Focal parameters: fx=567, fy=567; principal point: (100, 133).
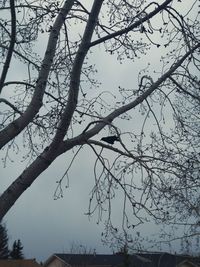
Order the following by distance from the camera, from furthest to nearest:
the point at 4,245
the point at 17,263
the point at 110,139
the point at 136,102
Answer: the point at 4,245
the point at 17,263
the point at 136,102
the point at 110,139

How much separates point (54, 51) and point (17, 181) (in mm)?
2295

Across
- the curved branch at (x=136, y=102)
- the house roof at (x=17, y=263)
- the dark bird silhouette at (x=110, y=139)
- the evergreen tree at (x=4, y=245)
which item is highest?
the evergreen tree at (x=4, y=245)

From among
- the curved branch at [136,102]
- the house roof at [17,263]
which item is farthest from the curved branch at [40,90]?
the house roof at [17,263]

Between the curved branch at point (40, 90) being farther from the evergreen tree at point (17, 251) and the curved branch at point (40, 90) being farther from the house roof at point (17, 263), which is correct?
the evergreen tree at point (17, 251)

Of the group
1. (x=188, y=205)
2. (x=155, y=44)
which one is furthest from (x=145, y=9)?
(x=188, y=205)

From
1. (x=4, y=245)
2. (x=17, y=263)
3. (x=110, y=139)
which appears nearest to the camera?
(x=110, y=139)

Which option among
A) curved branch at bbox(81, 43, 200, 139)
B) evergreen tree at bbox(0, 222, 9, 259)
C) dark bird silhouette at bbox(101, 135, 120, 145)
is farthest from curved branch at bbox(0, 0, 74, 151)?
evergreen tree at bbox(0, 222, 9, 259)

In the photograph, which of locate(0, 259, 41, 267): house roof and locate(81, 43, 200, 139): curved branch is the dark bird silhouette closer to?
locate(81, 43, 200, 139): curved branch

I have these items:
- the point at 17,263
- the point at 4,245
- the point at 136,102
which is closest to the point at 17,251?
the point at 4,245

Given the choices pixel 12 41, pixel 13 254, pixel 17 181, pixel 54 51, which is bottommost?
pixel 17 181

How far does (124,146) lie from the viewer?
25.7 ft

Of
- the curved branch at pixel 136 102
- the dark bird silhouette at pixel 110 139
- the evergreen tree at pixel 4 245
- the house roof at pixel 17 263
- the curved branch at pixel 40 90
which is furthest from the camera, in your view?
the evergreen tree at pixel 4 245

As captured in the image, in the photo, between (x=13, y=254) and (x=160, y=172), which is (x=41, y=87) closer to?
(x=160, y=172)

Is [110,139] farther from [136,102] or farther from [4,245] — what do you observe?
[4,245]
